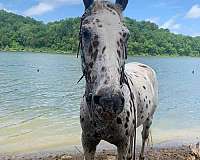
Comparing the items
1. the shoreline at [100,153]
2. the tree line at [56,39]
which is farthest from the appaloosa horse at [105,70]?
the tree line at [56,39]

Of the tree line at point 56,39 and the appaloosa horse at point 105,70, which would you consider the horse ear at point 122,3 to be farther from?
the tree line at point 56,39

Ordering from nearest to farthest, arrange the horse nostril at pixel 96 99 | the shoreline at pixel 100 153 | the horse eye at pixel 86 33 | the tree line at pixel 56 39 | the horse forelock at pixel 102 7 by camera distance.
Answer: the horse nostril at pixel 96 99 → the horse eye at pixel 86 33 → the horse forelock at pixel 102 7 → the shoreline at pixel 100 153 → the tree line at pixel 56 39

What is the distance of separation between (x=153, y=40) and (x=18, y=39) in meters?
47.6

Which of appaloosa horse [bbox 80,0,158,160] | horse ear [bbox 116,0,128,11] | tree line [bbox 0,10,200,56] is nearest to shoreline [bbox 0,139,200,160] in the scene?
appaloosa horse [bbox 80,0,158,160]

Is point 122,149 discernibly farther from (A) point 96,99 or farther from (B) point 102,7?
(B) point 102,7

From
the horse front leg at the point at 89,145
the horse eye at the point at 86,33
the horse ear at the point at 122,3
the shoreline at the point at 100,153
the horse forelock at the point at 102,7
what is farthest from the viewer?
the shoreline at the point at 100,153

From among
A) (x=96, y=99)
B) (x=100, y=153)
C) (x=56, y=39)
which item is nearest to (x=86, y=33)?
(x=96, y=99)

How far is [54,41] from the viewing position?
116 metres

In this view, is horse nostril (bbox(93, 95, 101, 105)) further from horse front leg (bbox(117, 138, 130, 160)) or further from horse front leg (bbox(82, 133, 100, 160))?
horse front leg (bbox(117, 138, 130, 160))

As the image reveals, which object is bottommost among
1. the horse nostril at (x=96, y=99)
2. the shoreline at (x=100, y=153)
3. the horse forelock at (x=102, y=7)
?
the shoreline at (x=100, y=153)

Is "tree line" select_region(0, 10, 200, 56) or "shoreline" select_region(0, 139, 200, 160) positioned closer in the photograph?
"shoreline" select_region(0, 139, 200, 160)

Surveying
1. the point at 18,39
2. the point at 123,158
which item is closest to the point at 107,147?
the point at 123,158

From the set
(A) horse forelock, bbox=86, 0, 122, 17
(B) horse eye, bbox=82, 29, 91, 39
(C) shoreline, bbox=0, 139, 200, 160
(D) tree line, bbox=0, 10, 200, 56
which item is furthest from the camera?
(D) tree line, bbox=0, 10, 200, 56

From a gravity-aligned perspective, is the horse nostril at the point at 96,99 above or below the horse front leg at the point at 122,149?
above
